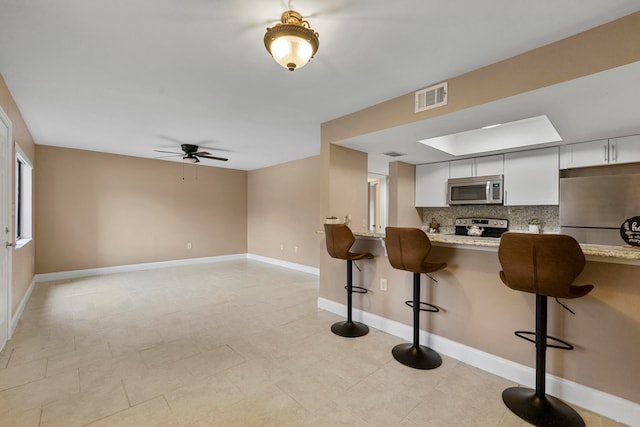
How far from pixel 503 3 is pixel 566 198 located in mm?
2884

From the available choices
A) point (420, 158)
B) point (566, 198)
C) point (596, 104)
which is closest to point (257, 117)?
point (420, 158)

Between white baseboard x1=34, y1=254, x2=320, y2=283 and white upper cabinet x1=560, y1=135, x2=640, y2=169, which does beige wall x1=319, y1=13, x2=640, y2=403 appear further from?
white baseboard x1=34, y1=254, x2=320, y2=283

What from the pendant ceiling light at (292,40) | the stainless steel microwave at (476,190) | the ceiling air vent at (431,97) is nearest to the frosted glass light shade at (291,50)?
the pendant ceiling light at (292,40)

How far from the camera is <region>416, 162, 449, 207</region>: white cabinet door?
4.50m

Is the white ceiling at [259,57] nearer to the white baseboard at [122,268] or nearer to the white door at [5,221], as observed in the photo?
the white door at [5,221]

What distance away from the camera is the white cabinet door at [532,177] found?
3.46m

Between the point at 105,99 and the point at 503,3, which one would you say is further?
the point at 105,99

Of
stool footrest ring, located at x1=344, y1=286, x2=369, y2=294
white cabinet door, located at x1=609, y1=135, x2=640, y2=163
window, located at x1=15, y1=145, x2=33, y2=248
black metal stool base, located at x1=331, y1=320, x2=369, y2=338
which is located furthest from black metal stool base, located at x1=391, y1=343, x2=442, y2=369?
window, located at x1=15, y1=145, x2=33, y2=248

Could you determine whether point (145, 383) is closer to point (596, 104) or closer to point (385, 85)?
point (385, 85)

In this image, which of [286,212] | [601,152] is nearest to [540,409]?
[601,152]

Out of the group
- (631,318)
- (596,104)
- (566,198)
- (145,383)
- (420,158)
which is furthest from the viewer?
(420,158)

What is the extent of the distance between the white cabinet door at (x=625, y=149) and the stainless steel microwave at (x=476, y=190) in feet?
3.60

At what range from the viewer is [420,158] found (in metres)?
4.34

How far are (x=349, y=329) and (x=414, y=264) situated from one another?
1118 mm
